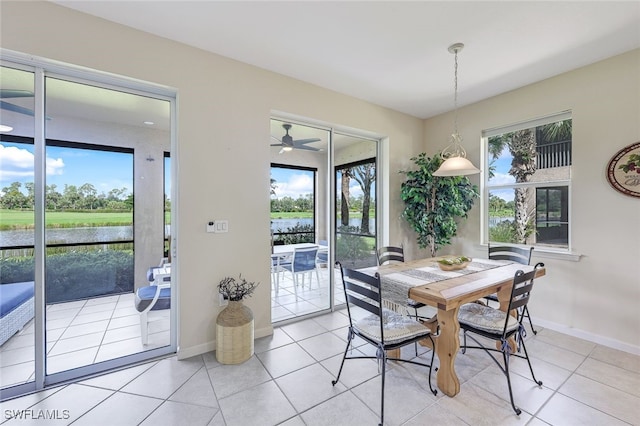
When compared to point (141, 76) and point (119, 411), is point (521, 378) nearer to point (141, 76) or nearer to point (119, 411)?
point (119, 411)

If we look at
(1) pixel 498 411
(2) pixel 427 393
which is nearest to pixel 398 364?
(2) pixel 427 393

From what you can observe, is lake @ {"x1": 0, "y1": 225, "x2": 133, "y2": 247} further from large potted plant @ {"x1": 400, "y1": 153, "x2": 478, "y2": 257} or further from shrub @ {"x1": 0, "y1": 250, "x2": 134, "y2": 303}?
large potted plant @ {"x1": 400, "y1": 153, "x2": 478, "y2": 257}

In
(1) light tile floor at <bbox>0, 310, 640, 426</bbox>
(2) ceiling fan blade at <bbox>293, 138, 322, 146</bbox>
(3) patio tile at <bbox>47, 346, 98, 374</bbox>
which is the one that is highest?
(2) ceiling fan blade at <bbox>293, 138, 322, 146</bbox>

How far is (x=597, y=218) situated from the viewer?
2.70 m

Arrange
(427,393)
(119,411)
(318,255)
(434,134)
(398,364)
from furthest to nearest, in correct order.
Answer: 1. (434,134)
2. (318,255)
3. (398,364)
4. (427,393)
5. (119,411)

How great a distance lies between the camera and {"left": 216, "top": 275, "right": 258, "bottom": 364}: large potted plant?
231cm

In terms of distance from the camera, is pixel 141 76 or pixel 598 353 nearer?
pixel 141 76

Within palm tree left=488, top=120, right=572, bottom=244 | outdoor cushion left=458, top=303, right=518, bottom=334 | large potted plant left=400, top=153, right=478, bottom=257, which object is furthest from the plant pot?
palm tree left=488, top=120, right=572, bottom=244

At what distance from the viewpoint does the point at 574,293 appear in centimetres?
285

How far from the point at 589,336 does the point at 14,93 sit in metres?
5.47

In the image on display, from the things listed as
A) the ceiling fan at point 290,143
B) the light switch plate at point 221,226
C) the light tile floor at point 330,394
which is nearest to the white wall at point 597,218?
the light tile floor at point 330,394

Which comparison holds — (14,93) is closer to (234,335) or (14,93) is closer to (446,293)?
(234,335)

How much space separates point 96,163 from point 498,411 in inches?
143

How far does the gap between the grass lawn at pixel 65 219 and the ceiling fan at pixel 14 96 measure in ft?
2.42
